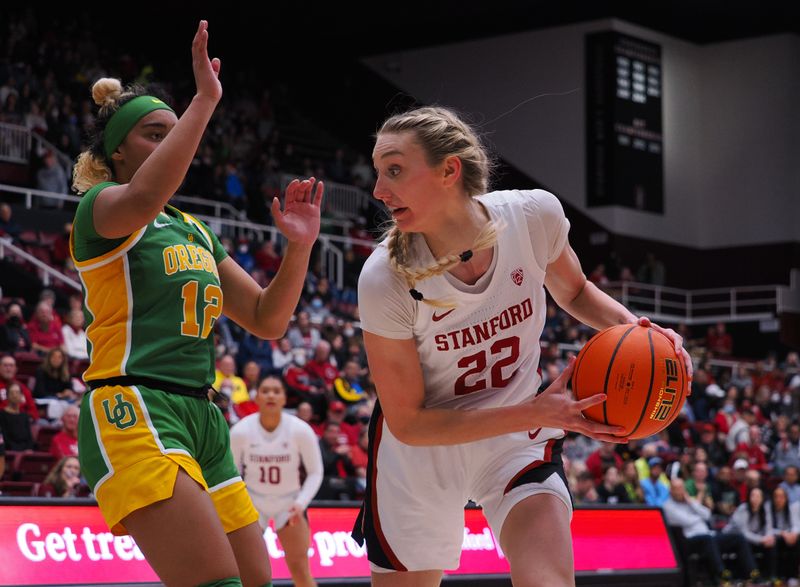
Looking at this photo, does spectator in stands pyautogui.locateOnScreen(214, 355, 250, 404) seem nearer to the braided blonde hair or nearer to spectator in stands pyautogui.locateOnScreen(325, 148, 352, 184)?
the braided blonde hair

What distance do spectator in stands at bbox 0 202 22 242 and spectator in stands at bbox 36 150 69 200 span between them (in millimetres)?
1459

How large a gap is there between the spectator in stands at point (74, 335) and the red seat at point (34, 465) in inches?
73.5

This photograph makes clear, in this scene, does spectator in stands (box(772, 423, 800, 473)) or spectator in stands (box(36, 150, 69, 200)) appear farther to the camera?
spectator in stands (box(772, 423, 800, 473))

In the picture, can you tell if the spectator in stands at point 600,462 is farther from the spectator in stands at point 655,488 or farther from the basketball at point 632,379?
the basketball at point 632,379

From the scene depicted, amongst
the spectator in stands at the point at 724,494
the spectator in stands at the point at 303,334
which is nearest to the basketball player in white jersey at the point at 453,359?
the spectator in stands at the point at 303,334

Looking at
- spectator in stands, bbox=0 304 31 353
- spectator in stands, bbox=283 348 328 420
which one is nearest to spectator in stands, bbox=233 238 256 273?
spectator in stands, bbox=283 348 328 420

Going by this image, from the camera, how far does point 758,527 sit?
14.8 metres

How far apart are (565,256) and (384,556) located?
113cm

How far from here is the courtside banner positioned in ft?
25.3

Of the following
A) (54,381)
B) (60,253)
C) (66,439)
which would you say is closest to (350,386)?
(60,253)

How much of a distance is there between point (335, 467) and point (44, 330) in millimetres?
3196

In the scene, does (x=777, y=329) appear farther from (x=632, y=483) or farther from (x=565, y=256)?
(x=565, y=256)

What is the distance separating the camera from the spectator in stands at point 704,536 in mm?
13875

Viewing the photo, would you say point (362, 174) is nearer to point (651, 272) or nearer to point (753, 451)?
point (651, 272)
